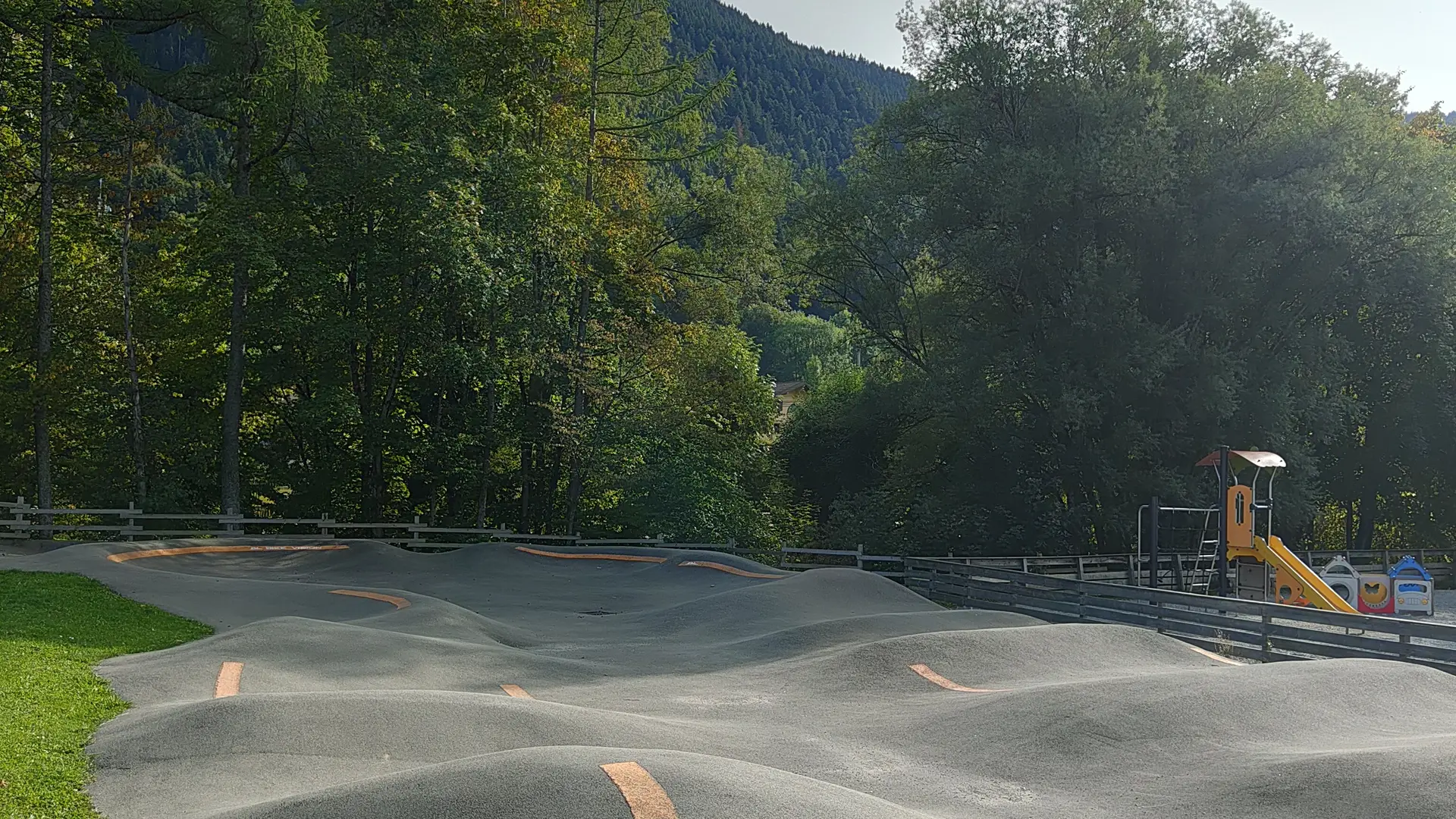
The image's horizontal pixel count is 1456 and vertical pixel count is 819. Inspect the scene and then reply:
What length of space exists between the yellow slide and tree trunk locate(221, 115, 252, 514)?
27221 millimetres

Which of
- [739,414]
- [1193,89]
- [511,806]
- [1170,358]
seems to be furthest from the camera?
[739,414]

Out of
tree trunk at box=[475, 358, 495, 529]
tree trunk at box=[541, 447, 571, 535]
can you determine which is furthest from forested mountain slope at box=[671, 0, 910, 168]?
tree trunk at box=[475, 358, 495, 529]

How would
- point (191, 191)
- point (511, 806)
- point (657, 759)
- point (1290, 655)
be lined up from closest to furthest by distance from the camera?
point (511, 806) < point (657, 759) < point (1290, 655) < point (191, 191)

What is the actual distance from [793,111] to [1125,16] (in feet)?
510

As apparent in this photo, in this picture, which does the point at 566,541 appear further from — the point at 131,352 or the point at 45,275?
the point at 45,275

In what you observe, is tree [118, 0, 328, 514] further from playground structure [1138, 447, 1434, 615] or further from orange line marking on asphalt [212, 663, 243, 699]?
playground structure [1138, 447, 1434, 615]

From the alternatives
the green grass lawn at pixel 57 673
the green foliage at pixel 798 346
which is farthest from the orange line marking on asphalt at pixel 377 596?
the green foliage at pixel 798 346

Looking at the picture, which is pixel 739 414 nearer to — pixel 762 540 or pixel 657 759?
pixel 762 540

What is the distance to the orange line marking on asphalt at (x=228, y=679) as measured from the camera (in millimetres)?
12438

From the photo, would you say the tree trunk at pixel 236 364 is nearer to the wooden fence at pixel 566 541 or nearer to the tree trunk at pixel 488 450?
the wooden fence at pixel 566 541

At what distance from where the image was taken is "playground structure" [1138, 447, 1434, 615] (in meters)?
23.1

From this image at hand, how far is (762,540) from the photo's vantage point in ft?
123

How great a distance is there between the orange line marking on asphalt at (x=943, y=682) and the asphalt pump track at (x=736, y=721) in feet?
0.22

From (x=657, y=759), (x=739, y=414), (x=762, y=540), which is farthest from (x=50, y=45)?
(x=657, y=759)
